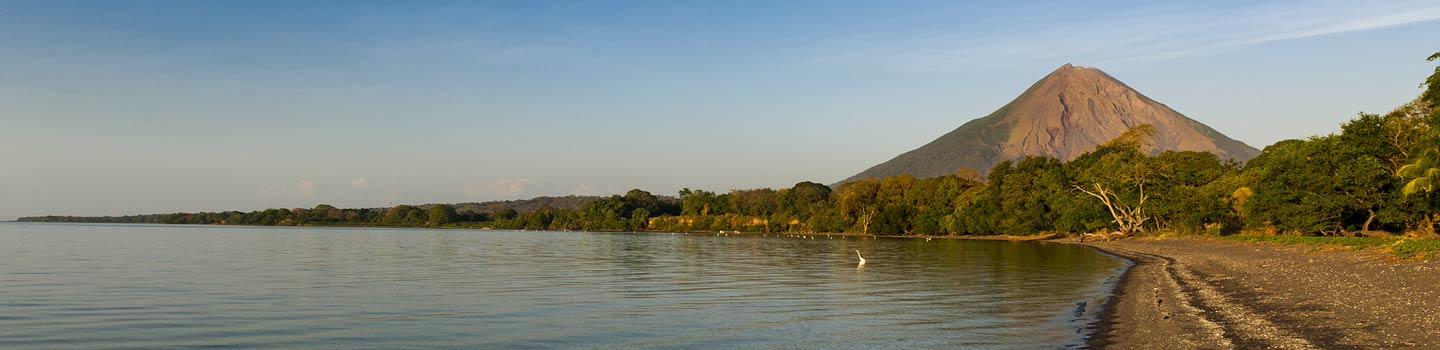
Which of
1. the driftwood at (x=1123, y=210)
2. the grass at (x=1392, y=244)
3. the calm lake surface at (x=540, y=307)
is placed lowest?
the calm lake surface at (x=540, y=307)

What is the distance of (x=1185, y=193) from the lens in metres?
96.8

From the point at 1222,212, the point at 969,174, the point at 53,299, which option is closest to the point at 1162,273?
the point at 53,299

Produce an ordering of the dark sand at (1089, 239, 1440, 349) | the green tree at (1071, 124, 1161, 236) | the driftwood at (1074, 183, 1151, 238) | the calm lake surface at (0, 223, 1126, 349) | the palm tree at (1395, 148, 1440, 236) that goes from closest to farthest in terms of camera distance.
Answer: the dark sand at (1089, 239, 1440, 349) → the calm lake surface at (0, 223, 1126, 349) → the palm tree at (1395, 148, 1440, 236) → the green tree at (1071, 124, 1161, 236) → the driftwood at (1074, 183, 1151, 238)

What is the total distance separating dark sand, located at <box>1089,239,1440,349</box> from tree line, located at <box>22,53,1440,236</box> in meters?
22.1

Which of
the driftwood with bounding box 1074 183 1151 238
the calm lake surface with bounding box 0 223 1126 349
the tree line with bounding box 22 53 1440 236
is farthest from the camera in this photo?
the driftwood with bounding box 1074 183 1151 238

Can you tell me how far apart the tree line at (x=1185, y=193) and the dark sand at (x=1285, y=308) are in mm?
22122

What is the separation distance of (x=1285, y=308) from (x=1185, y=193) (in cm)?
8200

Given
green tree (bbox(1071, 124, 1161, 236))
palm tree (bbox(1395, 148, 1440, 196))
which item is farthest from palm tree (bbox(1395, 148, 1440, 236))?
green tree (bbox(1071, 124, 1161, 236))

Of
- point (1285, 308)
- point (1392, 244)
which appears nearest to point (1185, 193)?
point (1392, 244)

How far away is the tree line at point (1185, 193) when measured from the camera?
65625mm

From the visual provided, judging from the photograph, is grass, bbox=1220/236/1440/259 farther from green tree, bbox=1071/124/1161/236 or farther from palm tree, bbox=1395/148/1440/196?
green tree, bbox=1071/124/1161/236

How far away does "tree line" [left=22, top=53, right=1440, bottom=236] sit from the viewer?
65.6 metres

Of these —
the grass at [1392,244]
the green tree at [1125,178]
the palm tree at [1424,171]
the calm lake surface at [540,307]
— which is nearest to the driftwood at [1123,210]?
the green tree at [1125,178]

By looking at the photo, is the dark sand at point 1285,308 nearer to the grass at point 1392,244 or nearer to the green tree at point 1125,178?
the grass at point 1392,244
